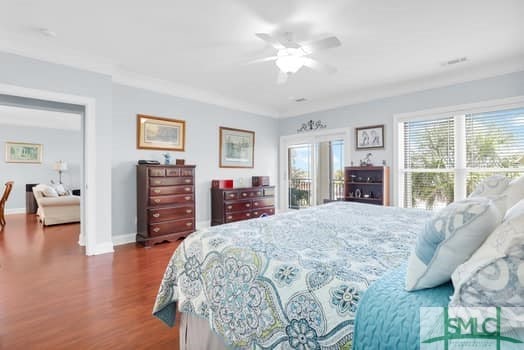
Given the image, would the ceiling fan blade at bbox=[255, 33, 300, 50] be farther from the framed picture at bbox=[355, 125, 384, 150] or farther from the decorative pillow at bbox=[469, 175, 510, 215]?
the framed picture at bbox=[355, 125, 384, 150]

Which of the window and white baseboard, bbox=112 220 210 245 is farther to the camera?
white baseboard, bbox=112 220 210 245

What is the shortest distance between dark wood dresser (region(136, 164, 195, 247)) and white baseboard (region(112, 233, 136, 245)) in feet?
0.50

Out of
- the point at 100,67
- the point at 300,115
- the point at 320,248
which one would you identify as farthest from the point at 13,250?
the point at 300,115

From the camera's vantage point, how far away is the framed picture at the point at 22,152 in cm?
750

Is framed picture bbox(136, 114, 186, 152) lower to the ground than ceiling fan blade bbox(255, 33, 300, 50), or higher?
lower

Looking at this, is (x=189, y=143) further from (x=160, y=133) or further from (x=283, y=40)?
(x=283, y=40)

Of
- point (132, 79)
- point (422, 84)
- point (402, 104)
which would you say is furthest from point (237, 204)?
point (422, 84)

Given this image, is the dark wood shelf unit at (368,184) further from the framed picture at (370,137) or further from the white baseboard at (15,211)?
the white baseboard at (15,211)

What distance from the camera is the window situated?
12.1 feet

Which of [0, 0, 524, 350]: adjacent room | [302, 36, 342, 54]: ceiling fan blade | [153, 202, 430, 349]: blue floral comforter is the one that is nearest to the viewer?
[0, 0, 524, 350]: adjacent room

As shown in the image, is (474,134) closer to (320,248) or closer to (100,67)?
(320,248)

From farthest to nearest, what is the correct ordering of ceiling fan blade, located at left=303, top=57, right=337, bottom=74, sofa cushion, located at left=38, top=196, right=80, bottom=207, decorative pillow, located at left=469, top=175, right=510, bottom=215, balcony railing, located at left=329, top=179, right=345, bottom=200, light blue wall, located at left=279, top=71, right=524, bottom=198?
balcony railing, located at left=329, top=179, right=345, bottom=200
sofa cushion, located at left=38, top=196, right=80, bottom=207
light blue wall, located at left=279, top=71, right=524, bottom=198
ceiling fan blade, located at left=303, top=57, right=337, bottom=74
decorative pillow, located at left=469, top=175, right=510, bottom=215

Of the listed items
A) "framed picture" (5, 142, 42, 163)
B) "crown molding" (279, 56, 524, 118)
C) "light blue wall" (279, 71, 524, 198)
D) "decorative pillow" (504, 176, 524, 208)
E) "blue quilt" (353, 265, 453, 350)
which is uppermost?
"crown molding" (279, 56, 524, 118)

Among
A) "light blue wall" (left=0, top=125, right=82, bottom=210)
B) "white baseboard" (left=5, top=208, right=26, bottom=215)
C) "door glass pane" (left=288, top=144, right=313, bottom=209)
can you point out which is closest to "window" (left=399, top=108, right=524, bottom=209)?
"door glass pane" (left=288, top=144, right=313, bottom=209)
